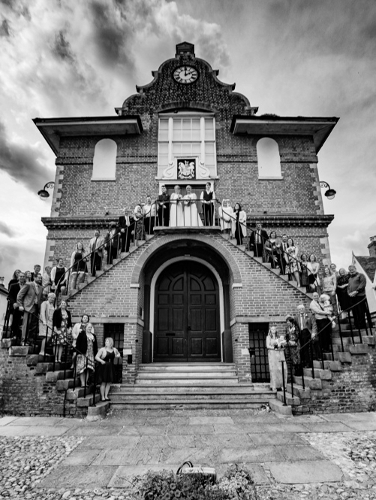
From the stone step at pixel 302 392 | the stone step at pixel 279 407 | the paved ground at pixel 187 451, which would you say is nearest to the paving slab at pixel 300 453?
the paved ground at pixel 187 451

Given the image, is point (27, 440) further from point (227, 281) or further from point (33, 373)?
point (227, 281)

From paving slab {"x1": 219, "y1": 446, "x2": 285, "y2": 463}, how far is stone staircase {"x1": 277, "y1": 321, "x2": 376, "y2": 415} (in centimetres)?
233

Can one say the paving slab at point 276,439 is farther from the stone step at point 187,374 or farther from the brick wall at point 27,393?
the brick wall at point 27,393

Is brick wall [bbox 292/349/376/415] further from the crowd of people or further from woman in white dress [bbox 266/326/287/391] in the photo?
woman in white dress [bbox 266/326/287/391]

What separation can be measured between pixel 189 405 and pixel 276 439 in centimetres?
294

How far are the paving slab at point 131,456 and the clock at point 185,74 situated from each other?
15.3 metres

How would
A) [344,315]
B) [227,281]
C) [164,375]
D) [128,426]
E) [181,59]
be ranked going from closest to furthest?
[128,426], [164,375], [344,315], [227,281], [181,59]

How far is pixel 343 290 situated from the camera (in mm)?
9305

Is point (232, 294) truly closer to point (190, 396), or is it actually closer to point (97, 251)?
point (190, 396)

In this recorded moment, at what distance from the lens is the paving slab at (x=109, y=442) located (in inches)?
207

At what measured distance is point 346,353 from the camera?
777 cm

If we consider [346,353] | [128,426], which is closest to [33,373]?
[128,426]

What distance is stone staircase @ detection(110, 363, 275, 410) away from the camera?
26.0 ft

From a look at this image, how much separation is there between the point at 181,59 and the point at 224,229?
10.1 metres
